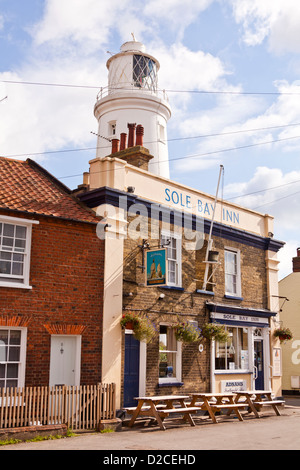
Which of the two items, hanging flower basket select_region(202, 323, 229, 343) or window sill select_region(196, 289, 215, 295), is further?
window sill select_region(196, 289, 215, 295)

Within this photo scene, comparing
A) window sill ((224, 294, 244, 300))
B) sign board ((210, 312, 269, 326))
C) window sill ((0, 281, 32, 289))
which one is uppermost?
window sill ((224, 294, 244, 300))

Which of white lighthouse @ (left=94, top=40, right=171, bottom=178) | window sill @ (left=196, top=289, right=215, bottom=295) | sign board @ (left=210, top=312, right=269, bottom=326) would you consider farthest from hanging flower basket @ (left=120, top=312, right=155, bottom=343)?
white lighthouse @ (left=94, top=40, right=171, bottom=178)

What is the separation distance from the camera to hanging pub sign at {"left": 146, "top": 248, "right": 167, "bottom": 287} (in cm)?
1519

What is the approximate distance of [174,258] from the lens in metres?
17.7

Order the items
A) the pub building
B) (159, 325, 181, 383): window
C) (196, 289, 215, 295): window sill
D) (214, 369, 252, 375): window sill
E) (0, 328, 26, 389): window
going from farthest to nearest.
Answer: (214, 369, 252, 375): window sill, (196, 289, 215, 295): window sill, (159, 325, 181, 383): window, the pub building, (0, 328, 26, 389): window

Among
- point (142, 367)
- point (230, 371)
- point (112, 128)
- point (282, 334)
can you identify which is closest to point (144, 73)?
point (112, 128)

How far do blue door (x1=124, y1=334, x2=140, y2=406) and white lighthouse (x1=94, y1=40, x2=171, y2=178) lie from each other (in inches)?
602

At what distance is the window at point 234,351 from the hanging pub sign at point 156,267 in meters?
4.52

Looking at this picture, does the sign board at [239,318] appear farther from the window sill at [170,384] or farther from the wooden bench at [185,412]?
the wooden bench at [185,412]

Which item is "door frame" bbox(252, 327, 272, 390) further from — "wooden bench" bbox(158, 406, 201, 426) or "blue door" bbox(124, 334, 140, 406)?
"wooden bench" bbox(158, 406, 201, 426)

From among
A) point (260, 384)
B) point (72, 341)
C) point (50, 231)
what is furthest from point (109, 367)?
point (260, 384)

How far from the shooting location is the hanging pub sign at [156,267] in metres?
15.2

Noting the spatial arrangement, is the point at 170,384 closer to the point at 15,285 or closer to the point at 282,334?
the point at 15,285

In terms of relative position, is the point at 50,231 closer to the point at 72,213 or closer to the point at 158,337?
the point at 72,213
